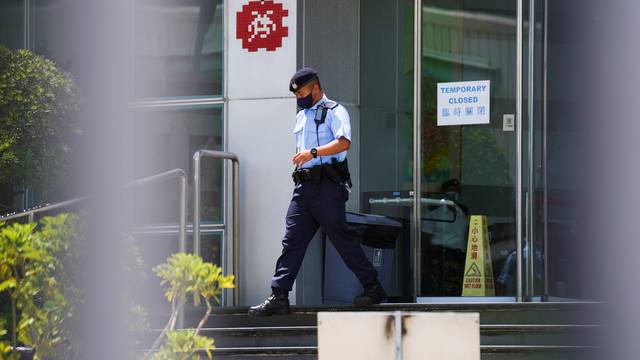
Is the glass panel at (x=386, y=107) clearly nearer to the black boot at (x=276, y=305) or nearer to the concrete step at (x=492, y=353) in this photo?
the black boot at (x=276, y=305)

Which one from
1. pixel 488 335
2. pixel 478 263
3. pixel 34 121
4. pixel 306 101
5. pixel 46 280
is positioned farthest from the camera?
pixel 34 121

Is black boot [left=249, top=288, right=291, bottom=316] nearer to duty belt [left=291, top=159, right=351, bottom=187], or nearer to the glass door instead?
duty belt [left=291, top=159, right=351, bottom=187]

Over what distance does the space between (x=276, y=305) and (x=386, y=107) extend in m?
2.49

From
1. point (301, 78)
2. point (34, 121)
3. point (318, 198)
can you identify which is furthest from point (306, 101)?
point (34, 121)

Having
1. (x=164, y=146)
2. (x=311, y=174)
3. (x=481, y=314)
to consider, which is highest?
(x=164, y=146)

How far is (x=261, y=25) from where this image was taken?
9.44 metres

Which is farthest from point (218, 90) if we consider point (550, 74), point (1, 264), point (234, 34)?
point (1, 264)

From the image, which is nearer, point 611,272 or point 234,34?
point 611,272

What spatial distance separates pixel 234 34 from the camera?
955cm

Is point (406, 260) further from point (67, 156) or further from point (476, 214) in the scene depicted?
point (67, 156)

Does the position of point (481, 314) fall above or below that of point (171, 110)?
below

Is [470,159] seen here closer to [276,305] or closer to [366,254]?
[366,254]

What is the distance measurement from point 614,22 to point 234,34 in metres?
3.01

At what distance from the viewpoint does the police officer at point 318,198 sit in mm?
7598
